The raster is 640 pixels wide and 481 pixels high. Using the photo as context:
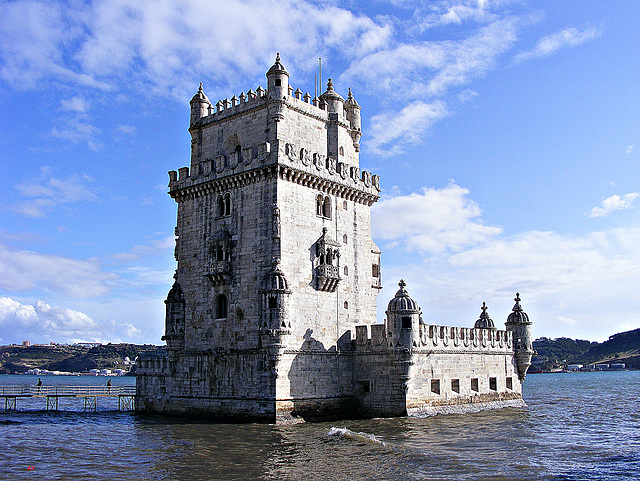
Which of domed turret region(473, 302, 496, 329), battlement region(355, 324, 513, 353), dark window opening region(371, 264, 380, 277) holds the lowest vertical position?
battlement region(355, 324, 513, 353)

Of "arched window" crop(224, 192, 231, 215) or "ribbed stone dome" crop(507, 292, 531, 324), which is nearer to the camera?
"arched window" crop(224, 192, 231, 215)

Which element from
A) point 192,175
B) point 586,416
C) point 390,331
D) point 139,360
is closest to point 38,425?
point 139,360

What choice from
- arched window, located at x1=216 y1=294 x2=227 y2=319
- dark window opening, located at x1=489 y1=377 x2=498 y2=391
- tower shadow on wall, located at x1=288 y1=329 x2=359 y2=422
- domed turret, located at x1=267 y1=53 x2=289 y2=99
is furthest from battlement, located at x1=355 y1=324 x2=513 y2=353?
domed turret, located at x1=267 y1=53 x2=289 y2=99

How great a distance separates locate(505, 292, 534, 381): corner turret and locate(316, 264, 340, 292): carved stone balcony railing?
18.8m

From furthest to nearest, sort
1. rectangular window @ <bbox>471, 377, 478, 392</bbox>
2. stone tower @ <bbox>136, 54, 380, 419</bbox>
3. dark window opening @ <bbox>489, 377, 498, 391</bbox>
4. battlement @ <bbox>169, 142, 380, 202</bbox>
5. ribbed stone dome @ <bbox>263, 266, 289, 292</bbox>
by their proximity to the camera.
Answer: dark window opening @ <bbox>489, 377, 498, 391</bbox> → rectangular window @ <bbox>471, 377, 478, 392</bbox> → battlement @ <bbox>169, 142, 380, 202</bbox> → stone tower @ <bbox>136, 54, 380, 419</bbox> → ribbed stone dome @ <bbox>263, 266, 289, 292</bbox>

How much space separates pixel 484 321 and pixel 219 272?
23.8 meters

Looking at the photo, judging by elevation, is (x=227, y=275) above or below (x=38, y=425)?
above

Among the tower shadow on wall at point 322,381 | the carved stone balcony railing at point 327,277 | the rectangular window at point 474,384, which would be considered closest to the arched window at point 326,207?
the carved stone balcony railing at point 327,277

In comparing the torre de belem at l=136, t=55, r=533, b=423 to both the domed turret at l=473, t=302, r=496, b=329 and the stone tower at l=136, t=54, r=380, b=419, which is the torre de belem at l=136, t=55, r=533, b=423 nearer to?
the stone tower at l=136, t=54, r=380, b=419

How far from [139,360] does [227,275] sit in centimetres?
1095

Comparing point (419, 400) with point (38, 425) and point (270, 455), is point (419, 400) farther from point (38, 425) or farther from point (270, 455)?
point (38, 425)

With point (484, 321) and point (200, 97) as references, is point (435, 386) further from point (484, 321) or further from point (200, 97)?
point (200, 97)

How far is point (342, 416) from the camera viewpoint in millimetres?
41469

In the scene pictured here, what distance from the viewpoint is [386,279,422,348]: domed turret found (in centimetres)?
4006
